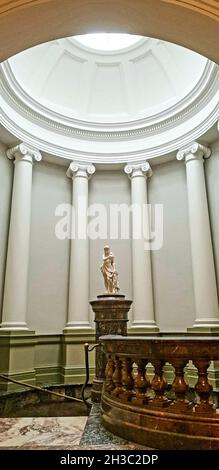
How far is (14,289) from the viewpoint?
7.75m

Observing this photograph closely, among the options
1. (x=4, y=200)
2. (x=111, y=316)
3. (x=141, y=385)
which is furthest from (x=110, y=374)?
(x=4, y=200)

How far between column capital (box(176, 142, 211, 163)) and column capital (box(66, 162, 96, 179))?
8.19 ft

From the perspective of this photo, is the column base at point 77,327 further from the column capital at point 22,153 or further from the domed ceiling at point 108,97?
the domed ceiling at point 108,97

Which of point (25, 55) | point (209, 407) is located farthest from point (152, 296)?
point (25, 55)

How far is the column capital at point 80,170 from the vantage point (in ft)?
30.6

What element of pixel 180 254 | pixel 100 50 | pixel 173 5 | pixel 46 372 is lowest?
pixel 46 372

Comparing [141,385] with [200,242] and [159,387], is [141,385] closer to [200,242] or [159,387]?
[159,387]

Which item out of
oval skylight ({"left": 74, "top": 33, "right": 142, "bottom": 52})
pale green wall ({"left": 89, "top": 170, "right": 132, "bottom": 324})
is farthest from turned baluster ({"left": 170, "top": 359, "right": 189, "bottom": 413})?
oval skylight ({"left": 74, "top": 33, "right": 142, "bottom": 52})

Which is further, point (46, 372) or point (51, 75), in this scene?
point (51, 75)

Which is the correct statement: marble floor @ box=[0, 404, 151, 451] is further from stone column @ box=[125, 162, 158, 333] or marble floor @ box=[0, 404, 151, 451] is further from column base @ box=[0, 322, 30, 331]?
stone column @ box=[125, 162, 158, 333]

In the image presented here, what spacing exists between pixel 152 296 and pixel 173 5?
684cm

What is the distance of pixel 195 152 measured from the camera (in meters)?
8.55

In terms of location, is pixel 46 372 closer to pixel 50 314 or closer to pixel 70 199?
pixel 50 314

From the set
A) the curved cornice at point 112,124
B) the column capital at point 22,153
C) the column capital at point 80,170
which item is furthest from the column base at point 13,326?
the curved cornice at point 112,124
